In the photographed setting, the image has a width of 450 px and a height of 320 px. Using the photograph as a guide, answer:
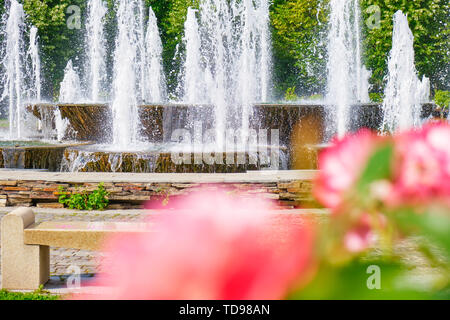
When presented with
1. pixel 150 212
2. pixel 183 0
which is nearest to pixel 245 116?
pixel 150 212

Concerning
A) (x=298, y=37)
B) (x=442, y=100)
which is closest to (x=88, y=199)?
(x=442, y=100)

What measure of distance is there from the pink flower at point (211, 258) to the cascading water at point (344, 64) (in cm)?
1579

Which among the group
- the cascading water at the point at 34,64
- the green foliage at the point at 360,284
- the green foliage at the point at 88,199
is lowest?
the green foliage at the point at 88,199

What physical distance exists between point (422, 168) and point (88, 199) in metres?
9.08

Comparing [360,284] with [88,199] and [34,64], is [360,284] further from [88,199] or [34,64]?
[34,64]

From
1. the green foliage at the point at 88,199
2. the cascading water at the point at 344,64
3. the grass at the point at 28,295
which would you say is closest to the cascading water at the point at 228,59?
the cascading water at the point at 344,64

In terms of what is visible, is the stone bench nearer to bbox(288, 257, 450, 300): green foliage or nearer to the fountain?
bbox(288, 257, 450, 300): green foliage

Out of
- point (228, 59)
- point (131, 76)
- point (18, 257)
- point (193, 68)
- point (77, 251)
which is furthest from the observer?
point (228, 59)

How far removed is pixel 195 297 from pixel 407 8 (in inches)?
1321

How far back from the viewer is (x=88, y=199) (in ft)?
30.3

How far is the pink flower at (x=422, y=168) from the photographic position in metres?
0.46

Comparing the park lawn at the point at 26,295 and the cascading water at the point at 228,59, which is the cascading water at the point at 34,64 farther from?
the park lawn at the point at 26,295

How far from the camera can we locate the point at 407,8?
31.3 meters
